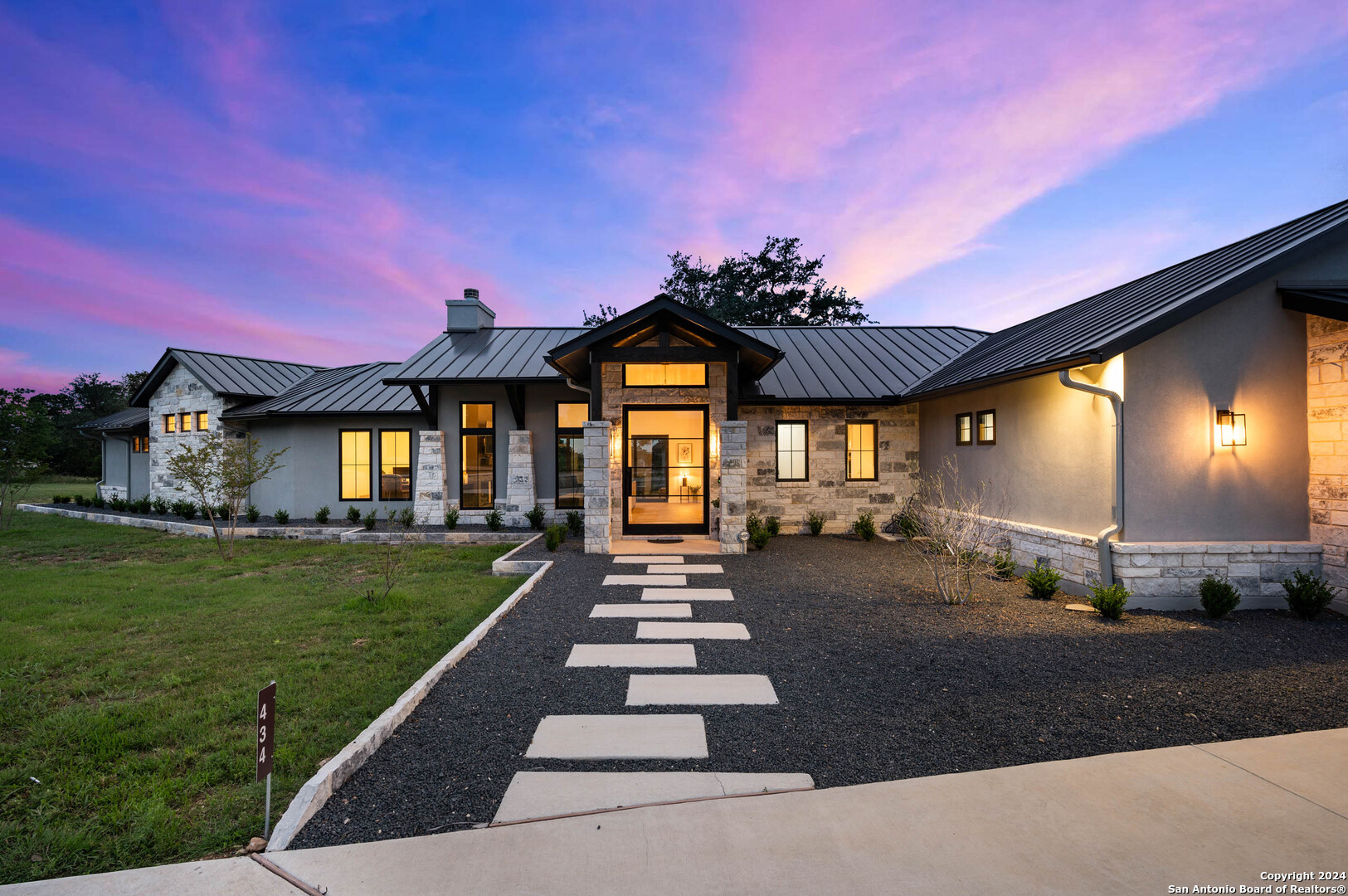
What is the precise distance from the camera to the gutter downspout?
257 inches

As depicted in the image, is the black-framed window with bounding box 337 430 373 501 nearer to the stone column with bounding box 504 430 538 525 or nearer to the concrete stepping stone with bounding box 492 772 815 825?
the stone column with bounding box 504 430 538 525

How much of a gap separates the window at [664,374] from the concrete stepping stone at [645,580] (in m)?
3.95

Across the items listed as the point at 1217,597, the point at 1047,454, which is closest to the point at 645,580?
the point at 1047,454

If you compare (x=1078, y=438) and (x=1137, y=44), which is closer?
Answer: (x=1078, y=438)

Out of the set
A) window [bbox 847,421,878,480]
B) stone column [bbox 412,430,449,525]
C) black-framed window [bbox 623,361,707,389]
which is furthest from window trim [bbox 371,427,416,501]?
window [bbox 847,421,878,480]

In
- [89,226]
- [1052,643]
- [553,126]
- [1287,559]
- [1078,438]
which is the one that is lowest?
[1052,643]

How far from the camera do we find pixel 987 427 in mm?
9555

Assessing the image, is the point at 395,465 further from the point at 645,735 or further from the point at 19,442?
the point at 645,735

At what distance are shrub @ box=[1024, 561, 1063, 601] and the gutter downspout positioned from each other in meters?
0.51

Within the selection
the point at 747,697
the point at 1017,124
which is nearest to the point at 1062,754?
the point at 747,697

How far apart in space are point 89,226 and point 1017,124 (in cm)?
2153

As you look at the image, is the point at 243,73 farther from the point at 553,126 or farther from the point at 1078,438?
the point at 1078,438

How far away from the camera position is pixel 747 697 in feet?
13.1

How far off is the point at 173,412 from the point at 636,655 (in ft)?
58.5
